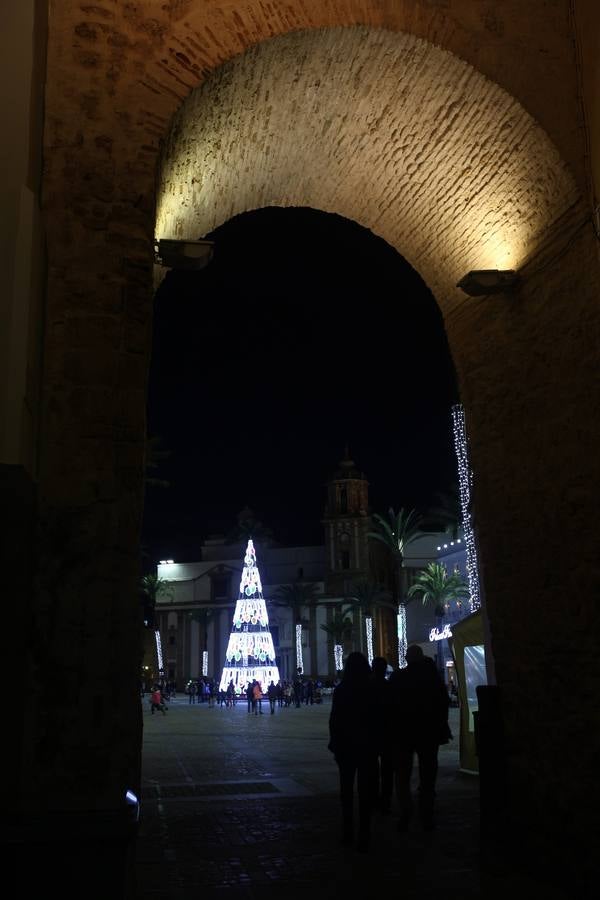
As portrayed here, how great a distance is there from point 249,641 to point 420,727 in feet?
94.4

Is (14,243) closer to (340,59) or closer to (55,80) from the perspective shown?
(55,80)

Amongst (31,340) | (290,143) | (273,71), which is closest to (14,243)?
(31,340)

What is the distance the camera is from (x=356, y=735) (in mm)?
5879

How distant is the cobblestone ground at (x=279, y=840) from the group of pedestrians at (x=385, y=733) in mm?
280

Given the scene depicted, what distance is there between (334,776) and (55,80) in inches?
345

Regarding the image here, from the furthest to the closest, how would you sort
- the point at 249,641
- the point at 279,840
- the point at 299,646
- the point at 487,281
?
1. the point at 299,646
2. the point at 249,641
3. the point at 487,281
4. the point at 279,840

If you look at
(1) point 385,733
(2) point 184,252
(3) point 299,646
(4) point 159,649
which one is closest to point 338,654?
(3) point 299,646

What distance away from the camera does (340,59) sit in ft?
20.8

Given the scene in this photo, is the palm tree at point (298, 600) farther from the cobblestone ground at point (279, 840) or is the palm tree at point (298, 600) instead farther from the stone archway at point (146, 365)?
the stone archway at point (146, 365)

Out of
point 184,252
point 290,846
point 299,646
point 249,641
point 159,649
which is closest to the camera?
point 184,252

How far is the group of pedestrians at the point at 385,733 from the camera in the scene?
19.4ft

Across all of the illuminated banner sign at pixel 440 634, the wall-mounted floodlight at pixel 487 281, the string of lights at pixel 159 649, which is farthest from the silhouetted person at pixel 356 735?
the string of lights at pixel 159 649

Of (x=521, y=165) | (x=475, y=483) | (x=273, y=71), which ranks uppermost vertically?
(x=273, y=71)

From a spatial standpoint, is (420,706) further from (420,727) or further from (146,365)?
(146,365)
